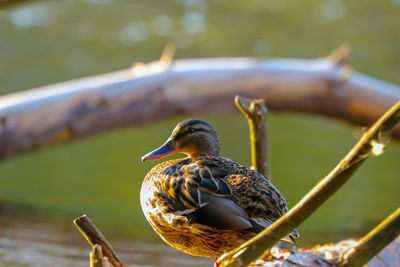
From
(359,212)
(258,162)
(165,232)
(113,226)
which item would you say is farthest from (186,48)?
(165,232)

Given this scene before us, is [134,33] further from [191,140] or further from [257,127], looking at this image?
[191,140]

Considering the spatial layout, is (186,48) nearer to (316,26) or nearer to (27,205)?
(316,26)

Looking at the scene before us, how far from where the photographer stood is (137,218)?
203 inches

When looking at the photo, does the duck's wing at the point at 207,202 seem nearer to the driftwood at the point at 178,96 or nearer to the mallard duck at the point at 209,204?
the mallard duck at the point at 209,204

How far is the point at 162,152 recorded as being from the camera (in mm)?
2094

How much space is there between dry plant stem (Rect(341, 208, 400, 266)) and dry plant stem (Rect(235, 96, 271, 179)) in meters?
0.85

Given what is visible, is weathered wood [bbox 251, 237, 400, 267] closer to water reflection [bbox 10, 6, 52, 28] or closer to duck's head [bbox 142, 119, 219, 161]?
duck's head [bbox 142, 119, 219, 161]

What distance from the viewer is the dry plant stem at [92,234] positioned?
159 centimetres

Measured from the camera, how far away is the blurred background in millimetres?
6918

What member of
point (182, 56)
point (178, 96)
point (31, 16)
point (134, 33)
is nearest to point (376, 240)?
point (178, 96)

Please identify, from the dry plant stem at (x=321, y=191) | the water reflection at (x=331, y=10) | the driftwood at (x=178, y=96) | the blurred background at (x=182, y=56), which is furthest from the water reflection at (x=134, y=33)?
the dry plant stem at (x=321, y=191)

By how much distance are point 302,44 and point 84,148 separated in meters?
3.89

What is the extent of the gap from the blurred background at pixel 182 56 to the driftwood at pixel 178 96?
0.95 metres

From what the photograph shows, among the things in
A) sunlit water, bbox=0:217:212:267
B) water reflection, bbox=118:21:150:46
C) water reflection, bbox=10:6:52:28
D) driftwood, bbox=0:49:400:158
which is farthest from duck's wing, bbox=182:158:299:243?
water reflection, bbox=10:6:52:28
